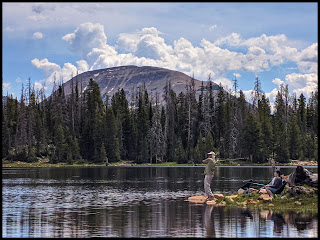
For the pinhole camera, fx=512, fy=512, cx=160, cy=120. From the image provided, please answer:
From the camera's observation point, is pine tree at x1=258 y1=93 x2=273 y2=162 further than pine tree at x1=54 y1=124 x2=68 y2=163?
No

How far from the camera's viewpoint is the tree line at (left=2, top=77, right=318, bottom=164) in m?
146

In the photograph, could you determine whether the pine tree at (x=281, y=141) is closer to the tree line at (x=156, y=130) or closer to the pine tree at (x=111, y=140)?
the tree line at (x=156, y=130)

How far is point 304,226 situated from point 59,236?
10.8 m

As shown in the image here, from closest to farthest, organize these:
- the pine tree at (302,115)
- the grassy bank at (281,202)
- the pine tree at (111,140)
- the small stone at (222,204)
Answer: the grassy bank at (281,202), the small stone at (222,204), the pine tree at (111,140), the pine tree at (302,115)

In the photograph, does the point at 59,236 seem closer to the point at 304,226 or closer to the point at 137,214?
the point at 137,214

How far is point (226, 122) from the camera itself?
16100 cm

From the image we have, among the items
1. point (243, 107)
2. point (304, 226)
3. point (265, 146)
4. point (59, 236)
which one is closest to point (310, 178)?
point (304, 226)

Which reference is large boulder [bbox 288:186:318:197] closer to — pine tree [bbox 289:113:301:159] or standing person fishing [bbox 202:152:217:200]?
standing person fishing [bbox 202:152:217:200]

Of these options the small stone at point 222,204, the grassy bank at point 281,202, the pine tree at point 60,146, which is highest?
the pine tree at point 60,146

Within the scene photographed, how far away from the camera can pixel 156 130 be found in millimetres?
159000

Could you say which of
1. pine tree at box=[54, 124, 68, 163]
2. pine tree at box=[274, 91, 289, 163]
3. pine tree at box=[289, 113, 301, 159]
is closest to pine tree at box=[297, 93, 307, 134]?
pine tree at box=[274, 91, 289, 163]

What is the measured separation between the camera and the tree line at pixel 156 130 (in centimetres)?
14550

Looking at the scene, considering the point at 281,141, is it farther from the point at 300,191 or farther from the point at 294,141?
the point at 300,191

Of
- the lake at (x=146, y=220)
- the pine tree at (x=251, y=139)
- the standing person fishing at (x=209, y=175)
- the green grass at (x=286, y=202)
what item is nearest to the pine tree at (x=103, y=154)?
the pine tree at (x=251, y=139)
